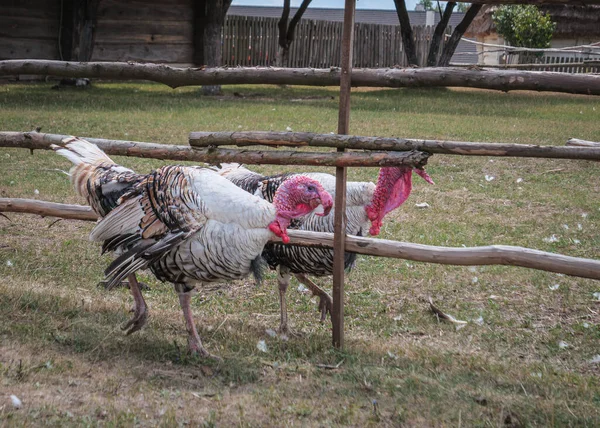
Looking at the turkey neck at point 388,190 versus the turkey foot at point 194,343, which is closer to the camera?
the turkey foot at point 194,343

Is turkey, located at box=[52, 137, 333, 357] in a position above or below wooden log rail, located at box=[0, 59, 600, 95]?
below

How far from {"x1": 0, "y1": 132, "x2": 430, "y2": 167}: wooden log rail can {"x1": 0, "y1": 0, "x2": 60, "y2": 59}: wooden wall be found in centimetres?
1302

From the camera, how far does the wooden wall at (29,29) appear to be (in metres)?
17.5

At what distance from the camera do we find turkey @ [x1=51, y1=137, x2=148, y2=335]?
490 centimetres

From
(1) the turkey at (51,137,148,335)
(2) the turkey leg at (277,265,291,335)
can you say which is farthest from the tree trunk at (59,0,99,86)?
(2) the turkey leg at (277,265,291,335)

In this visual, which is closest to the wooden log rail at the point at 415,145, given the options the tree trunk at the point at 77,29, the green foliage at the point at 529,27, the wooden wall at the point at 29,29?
the tree trunk at the point at 77,29

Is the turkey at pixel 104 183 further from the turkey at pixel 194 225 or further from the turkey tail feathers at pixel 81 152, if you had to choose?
the turkey at pixel 194 225

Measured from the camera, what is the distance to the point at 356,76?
4730mm

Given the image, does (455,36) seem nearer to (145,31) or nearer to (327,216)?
(145,31)

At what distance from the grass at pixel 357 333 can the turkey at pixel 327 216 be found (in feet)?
1.45

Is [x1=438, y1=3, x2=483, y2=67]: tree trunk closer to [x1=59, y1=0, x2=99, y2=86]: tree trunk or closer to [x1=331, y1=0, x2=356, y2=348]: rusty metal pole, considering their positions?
[x1=59, y1=0, x2=99, y2=86]: tree trunk

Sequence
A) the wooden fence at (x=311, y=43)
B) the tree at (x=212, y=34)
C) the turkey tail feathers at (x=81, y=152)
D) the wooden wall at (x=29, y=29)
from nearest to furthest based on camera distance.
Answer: the turkey tail feathers at (x=81, y=152) < the wooden wall at (x=29, y=29) < the tree at (x=212, y=34) < the wooden fence at (x=311, y=43)

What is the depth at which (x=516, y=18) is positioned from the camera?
26438 mm

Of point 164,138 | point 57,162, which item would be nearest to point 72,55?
point 164,138
